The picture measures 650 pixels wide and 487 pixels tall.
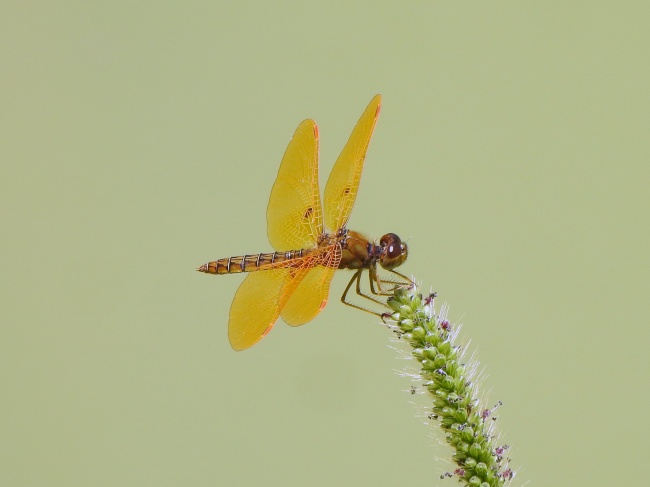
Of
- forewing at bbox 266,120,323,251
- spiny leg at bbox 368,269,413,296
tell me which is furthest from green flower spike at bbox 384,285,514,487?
forewing at bbox 266,120,323,251

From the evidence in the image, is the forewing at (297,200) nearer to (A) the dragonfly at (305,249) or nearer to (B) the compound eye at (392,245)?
(A) the dragonfly at (305,249)

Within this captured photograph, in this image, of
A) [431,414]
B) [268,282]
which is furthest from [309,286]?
[431,414]

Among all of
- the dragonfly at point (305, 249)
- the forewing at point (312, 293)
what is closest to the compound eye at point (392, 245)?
the dragonfly at point (305, 249)

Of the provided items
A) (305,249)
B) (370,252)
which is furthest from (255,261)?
(370,252)

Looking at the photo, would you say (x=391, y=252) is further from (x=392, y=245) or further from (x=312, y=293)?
(x=312, y=293)

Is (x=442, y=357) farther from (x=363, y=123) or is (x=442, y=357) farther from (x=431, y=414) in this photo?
(x=363, y=123)

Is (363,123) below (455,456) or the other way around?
the other way around
